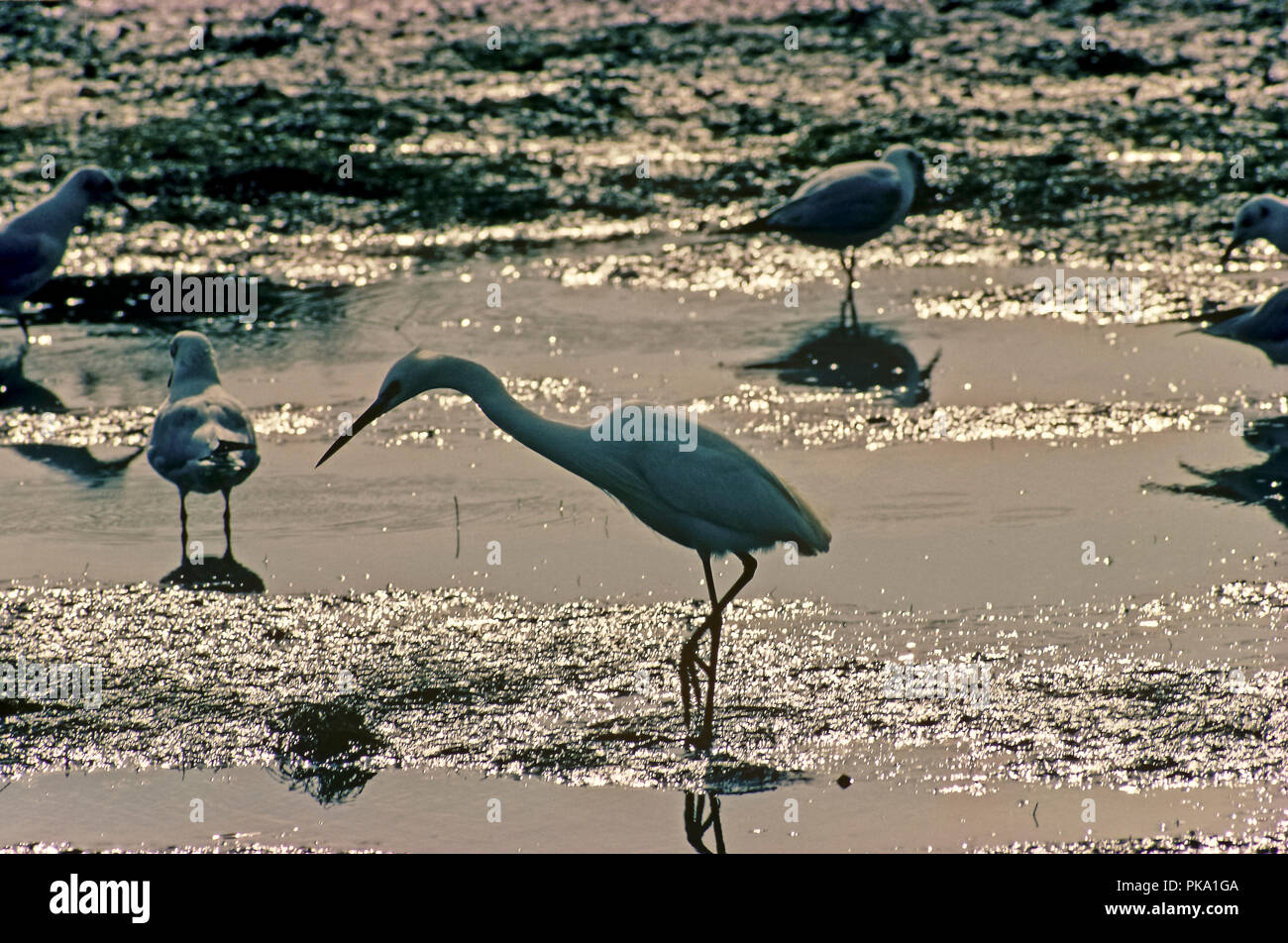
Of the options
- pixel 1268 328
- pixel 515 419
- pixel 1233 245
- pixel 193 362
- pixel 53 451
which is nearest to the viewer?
pixel 515 419

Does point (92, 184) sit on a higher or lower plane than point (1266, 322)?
higher

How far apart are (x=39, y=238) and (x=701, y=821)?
7.68m

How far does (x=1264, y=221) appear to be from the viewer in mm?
10047

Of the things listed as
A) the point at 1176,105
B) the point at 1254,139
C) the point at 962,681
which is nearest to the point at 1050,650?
the point at 962,681

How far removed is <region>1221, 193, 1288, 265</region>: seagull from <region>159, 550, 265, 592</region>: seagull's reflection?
22.2ft

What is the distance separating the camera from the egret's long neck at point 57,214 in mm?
10680

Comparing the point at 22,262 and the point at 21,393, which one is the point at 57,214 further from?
the point at 21,393

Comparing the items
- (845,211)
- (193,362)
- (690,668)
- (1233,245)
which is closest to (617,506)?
(690,668)

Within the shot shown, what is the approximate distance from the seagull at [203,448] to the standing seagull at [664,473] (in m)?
1.52

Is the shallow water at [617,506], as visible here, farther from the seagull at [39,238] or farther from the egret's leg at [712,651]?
the seagull at [39,238]

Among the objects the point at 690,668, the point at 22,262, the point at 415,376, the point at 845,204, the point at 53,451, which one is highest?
the point at 415,376

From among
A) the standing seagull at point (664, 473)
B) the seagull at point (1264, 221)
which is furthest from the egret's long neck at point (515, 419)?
the seagull at point (1264, 221)

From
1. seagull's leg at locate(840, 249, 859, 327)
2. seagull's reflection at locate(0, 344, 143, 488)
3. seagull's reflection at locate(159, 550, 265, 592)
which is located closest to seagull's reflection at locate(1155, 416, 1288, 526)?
seagull's leg at locate(840, 249, 859, 327)

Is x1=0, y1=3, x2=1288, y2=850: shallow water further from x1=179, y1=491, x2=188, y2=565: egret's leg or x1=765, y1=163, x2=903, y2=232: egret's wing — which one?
x1=765, y1=163, x2=903, y2=232: egret's wing
